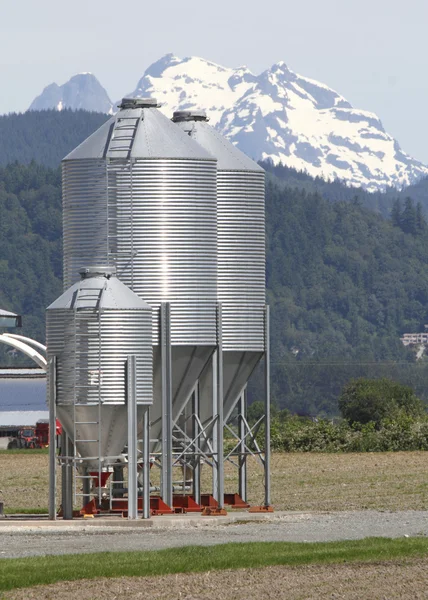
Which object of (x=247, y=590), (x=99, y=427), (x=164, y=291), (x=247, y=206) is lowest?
(x=247, y=590)

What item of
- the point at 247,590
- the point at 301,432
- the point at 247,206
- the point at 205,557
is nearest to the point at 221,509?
the point at 247,206

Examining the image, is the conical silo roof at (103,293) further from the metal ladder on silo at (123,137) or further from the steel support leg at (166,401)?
the metal ladder on silo at (123,137)

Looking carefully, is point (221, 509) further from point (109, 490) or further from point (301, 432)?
point (301, 432)

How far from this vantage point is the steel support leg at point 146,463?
30.5 meters

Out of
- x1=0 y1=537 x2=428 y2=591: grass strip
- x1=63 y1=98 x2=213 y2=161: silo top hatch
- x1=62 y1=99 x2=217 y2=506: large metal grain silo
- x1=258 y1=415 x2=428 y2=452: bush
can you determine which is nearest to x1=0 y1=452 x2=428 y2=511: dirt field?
x1=258 y1=415 x2=428 y2=452: bush

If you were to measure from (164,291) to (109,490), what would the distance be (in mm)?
4401

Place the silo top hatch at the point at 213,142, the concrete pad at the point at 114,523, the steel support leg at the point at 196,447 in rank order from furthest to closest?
the silo top hatch at the point at 213,142
the steel support leg at the point at 196,447
the concrete pad at the point at 114,523

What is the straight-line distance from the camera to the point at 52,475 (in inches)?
1211

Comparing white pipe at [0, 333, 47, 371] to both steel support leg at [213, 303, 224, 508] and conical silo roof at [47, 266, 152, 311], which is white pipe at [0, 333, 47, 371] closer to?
steel support leg at [213, 303, 224, 508]

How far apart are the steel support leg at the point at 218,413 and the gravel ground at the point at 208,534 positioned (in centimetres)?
158

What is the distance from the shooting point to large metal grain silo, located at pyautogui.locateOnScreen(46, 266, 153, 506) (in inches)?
1192

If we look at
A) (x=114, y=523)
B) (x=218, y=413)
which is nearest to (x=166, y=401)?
(x=218, y=413)

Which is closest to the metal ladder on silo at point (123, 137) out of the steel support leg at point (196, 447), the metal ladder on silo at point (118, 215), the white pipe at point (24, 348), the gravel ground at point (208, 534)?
the metal ladder on silo at point (118, 215)

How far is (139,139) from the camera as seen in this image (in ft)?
107
